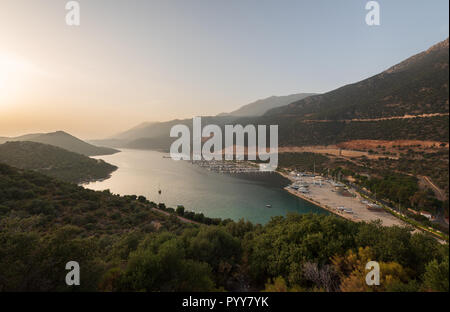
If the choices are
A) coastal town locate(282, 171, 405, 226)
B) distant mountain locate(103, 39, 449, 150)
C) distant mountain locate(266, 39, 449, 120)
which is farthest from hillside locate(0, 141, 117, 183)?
distant mountain locate(266, 39, 449, 120)

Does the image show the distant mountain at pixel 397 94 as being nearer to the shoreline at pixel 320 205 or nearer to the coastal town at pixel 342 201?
the coastal town at pixel 342 201

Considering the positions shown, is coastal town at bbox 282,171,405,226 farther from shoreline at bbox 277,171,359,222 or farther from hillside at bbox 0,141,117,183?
hillside at bbox 0,141,117,183

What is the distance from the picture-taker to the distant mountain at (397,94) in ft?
105

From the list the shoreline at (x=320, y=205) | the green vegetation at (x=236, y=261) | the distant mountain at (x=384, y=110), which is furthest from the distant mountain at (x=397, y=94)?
the green vegetation at (x=236, y=261)

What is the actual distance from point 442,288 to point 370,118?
5418cm

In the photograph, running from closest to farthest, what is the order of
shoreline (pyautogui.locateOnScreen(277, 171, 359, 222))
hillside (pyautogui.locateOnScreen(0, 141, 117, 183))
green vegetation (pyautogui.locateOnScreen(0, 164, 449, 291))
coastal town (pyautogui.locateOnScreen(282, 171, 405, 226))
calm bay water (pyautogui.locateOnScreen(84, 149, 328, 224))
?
1. green vegetation (pyautogui.locateOnScreen(0, 164, 449, 291))
2. coastal town (pyautogui.locateOnScreen(282, 171, 405, 226))
3. shoreline (pyautogui.locateOnScreen(277, 171, 359, 222))
4. calm bay water (pyautogui.locateOnScreen(84, 149, 328, 224))
5. hillside (pyautogui.locateOnScreen(0, 141, 117, 183))

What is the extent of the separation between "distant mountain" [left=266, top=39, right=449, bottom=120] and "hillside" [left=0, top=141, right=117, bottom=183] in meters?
66.0

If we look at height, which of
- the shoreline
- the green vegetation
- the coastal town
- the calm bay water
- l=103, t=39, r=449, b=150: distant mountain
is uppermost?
l=103, t=39, r=449, b=150: distant mountain

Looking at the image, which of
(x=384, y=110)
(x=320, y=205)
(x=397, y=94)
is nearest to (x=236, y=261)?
(x=320, y=205)

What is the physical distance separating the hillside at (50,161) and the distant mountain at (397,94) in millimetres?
66016

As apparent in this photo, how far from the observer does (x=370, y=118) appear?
44875 millimetres

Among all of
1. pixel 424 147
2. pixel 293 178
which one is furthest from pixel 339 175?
pixel 424 147

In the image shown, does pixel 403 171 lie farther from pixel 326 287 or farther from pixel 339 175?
pixel 326 287

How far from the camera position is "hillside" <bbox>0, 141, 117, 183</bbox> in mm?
39284
